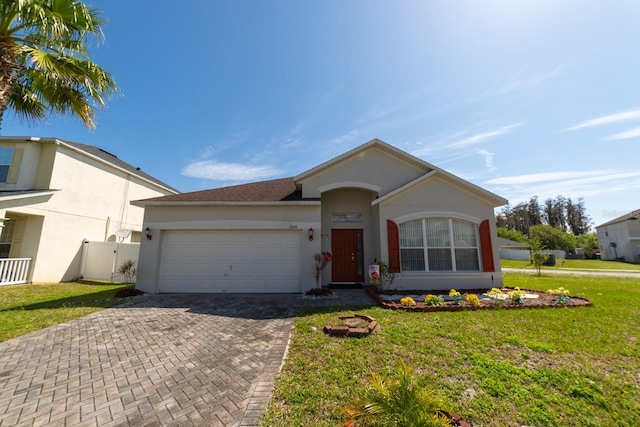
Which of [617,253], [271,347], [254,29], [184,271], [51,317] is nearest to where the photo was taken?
[271,347]

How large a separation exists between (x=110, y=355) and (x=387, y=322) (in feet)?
19.0

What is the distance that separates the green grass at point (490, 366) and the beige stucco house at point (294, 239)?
11.4 feet

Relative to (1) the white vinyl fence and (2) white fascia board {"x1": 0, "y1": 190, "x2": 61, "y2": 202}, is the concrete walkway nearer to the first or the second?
(1) the white vinyl fence

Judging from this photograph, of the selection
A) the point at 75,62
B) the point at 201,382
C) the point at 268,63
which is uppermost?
the point at 268,63

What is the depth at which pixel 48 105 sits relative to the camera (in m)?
7.46

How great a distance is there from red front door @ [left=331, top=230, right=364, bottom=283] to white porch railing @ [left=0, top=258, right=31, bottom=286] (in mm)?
14578

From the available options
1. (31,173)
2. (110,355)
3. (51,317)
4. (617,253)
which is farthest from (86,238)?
(617,253)

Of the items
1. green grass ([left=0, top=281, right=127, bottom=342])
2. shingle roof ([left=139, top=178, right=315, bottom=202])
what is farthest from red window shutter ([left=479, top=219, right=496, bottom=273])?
green grass ([left=0, top=281, right=127, bottom=342])

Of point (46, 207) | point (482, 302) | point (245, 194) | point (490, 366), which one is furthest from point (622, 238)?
point (46, 207)

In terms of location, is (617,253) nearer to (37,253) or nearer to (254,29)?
(254,29)

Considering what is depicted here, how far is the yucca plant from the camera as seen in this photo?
2496 mm

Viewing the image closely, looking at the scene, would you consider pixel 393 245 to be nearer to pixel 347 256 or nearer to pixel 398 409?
pixel 347 256

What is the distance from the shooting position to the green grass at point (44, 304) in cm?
629

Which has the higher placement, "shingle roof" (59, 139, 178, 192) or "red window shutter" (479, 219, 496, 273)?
"shingle roof" (59, 139, 178, 192)
